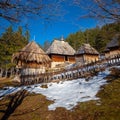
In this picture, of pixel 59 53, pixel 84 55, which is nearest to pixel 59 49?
pixel 59 53

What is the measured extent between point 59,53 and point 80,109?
30.5 m

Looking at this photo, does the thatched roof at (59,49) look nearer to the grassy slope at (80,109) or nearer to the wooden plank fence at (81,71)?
the wooden plank fence at (81,71)

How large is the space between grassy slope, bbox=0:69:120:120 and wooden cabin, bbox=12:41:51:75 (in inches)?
600

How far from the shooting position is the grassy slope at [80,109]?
729 cm

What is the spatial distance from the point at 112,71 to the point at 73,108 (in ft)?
21.5

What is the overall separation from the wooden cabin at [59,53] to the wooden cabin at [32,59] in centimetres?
1029

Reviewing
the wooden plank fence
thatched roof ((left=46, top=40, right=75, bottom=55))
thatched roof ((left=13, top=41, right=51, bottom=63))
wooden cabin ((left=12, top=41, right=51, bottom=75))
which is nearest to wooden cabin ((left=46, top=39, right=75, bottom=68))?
thatched roof ((left=46, top=40, right=75, bottom=55))

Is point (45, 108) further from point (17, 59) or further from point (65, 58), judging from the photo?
point (65, 58)

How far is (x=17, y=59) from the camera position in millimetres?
27047

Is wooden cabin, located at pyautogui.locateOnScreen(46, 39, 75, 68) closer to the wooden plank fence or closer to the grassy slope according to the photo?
the wooden plank fence

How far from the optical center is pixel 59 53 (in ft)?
126

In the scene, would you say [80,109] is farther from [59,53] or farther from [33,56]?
[59,53]

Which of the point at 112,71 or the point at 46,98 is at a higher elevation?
the point at 112,71

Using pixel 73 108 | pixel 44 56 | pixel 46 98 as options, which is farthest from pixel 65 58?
pixel 73 108
